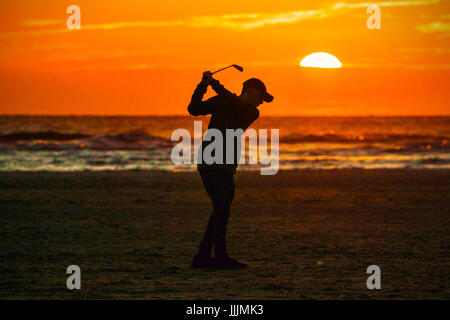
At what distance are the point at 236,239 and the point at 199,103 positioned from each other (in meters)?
3.03

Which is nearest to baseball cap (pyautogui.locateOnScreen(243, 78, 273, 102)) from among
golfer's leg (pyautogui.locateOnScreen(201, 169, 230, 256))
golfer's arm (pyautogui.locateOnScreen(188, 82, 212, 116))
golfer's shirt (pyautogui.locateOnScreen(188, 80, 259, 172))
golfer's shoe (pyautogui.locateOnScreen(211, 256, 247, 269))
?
golfer's shirt (pyautogui.locateOnScreen(188, 80, 259, 172))

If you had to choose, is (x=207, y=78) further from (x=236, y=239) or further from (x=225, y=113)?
(x=236, y=239)

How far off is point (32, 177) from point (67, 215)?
781 cm

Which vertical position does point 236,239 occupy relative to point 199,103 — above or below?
below

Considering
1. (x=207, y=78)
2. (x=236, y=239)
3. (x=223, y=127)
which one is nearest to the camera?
(x=207, y=78)

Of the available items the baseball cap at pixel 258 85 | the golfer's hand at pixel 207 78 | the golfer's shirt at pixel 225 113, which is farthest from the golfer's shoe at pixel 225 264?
the golfer's hand at pixel 207 78

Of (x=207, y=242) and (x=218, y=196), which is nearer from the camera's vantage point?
(x=218, y=196)

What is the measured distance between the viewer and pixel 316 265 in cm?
729

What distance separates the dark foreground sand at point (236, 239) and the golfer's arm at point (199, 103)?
1.54 metres

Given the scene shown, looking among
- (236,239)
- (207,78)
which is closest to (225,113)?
(207,78)

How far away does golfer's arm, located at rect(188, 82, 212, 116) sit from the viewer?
6.51m

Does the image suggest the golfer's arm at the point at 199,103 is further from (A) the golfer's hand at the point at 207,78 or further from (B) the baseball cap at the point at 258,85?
(B) the baseball cap at the point at 258,85

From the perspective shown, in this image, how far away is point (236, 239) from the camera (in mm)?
9188

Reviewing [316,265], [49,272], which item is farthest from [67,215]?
[316,265]
